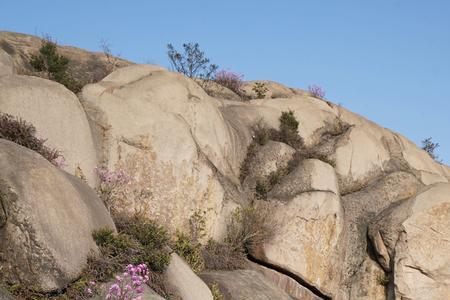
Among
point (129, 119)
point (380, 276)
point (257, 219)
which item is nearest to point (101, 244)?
point (129, 119)

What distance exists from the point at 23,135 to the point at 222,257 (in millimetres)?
7109

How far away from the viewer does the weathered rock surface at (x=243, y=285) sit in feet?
59.5

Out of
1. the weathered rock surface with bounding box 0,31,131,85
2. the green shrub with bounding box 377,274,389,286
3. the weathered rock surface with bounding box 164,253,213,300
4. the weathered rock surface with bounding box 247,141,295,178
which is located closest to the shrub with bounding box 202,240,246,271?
the weathered rock surface with bounding box 247,141,295,178

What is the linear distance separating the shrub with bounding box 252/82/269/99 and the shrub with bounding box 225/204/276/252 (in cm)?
890

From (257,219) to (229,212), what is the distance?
922 millimetres

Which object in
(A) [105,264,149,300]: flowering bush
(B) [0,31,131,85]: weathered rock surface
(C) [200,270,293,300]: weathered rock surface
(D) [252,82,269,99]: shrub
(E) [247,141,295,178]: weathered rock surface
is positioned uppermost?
(D) [252,82,269,99]: shrub

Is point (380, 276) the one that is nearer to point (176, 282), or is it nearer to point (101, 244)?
point (176, 282)

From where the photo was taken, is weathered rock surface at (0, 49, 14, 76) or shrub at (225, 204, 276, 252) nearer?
weathered rock surface at (0, 49, 14, 76)

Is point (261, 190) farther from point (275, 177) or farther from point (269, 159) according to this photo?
point (269, 159)

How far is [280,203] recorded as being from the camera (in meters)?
23.2

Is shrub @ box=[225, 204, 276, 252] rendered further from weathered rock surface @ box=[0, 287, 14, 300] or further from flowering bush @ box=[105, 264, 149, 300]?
weathered rock surface @ box=[0, 287, 14, 300]

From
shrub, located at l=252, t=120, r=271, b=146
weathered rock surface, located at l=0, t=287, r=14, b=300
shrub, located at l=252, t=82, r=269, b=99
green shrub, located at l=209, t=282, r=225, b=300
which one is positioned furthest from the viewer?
shrub, located at l=252, t=82, r=269, b=99

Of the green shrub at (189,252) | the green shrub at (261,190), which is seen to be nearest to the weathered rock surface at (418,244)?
the green shrub at (261,190)

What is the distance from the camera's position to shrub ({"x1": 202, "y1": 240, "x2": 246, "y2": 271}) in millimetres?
20312
